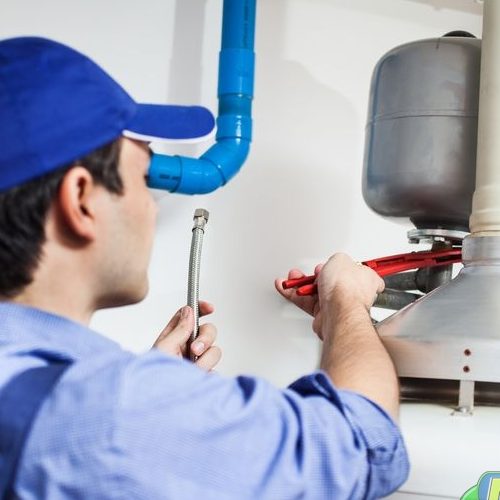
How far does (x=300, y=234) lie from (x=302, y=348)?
0.64 ft

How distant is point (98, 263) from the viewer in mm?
646

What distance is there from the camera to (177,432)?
0.53 metres

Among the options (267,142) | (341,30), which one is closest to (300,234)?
(267,142)

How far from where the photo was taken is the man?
1.67ft

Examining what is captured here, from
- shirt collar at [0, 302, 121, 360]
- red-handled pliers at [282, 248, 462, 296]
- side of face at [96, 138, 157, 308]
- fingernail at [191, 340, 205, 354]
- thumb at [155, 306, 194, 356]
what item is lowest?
fingernail at [191, 340, 205, 354]

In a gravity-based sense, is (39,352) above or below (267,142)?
below

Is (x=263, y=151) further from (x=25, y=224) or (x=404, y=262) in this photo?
(x=25, y=224)

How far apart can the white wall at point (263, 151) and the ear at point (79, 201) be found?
589mm

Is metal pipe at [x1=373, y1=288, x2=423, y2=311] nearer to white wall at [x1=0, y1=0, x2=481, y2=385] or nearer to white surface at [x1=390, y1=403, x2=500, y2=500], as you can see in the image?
white wall at [x1=0, y1=0, x2=481, y2=385]

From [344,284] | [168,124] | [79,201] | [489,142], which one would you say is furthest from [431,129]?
[79,201]

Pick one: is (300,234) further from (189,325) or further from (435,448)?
(435,448)

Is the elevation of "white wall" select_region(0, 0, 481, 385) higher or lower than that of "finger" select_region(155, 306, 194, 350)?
higher

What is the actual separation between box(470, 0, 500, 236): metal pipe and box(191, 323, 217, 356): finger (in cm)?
35

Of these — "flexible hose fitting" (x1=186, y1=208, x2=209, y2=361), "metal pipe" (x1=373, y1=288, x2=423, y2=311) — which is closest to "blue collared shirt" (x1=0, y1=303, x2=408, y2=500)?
"flexible hose fitting" (x1=186, y1=208, x2=209, y2=361)
